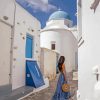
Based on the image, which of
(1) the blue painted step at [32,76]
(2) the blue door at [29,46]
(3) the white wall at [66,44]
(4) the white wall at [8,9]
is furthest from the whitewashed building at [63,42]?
(4) the white wall at [8,9]

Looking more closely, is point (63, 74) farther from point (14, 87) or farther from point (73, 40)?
point (73, 40)

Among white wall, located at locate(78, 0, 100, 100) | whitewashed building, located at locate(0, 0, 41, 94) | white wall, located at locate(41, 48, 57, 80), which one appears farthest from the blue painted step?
white wall, located at locate(78, 0, 100, 100)

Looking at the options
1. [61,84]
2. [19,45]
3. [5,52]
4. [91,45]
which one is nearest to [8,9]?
[5,52]

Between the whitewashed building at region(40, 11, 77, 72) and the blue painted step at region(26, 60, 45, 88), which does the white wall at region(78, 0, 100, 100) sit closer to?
the blue painted step at region(26, 60, 45, 88)

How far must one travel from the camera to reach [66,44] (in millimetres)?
24750

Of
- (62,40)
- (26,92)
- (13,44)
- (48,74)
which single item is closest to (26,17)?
(13,44)

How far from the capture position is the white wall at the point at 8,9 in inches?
299

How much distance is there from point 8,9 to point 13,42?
130 cm

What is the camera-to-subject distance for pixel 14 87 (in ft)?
28.8

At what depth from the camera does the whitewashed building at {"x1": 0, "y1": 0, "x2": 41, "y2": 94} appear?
7.69 metres

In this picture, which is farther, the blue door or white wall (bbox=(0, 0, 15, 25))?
the blue door

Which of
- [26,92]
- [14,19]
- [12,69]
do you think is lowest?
[26,92]

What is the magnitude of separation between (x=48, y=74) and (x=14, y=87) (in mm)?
6696

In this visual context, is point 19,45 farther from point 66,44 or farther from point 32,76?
point 66,44
